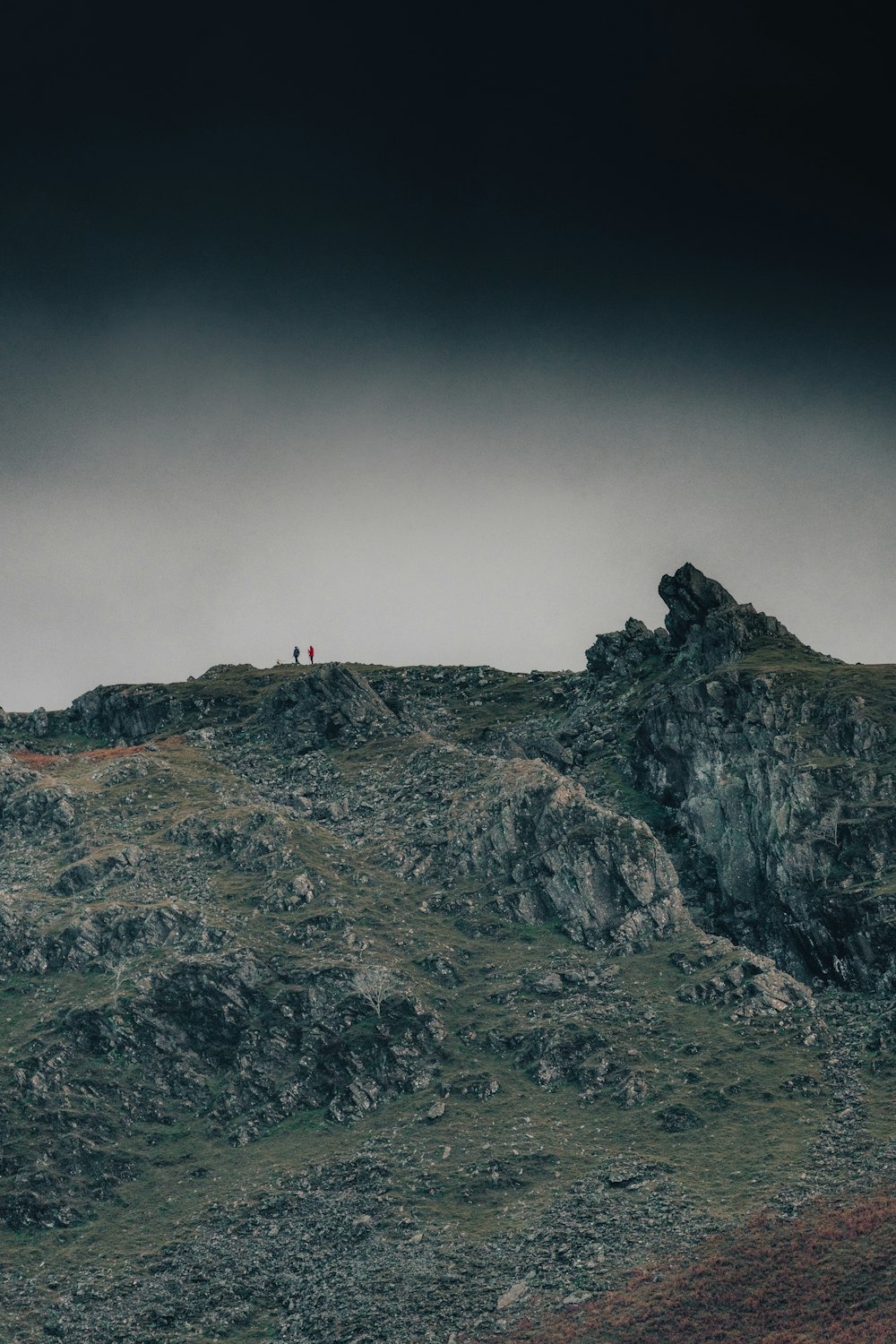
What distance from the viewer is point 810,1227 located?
79.5 metres

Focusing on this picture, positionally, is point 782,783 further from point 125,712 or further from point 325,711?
point 125,712

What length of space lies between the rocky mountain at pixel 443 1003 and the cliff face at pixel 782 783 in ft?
1.38

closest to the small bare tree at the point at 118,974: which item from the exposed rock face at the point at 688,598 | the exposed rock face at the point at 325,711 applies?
the exposed rock face at the point at 325,711

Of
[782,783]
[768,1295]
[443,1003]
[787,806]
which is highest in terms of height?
[782,783]

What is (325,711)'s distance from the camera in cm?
17288

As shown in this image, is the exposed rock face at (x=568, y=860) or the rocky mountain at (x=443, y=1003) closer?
the rocky mountain at (x=443, y=1003)

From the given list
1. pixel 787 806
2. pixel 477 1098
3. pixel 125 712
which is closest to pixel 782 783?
pixel 787 806

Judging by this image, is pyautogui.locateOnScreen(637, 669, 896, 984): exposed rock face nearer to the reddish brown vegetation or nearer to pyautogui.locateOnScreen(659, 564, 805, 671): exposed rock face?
pyautogui.locateOnScreen(659, 564, 805, 671): exposed rock face

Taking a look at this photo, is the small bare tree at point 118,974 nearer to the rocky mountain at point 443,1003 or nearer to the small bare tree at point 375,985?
the rocky mountain at point 443,1003

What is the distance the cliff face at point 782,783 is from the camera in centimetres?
11981

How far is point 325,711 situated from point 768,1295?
11001cm

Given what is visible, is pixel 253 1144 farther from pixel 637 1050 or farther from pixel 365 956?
pixel 637 1050

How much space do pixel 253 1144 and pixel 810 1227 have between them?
146ft

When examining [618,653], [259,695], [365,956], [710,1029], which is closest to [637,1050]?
[710,1029]
